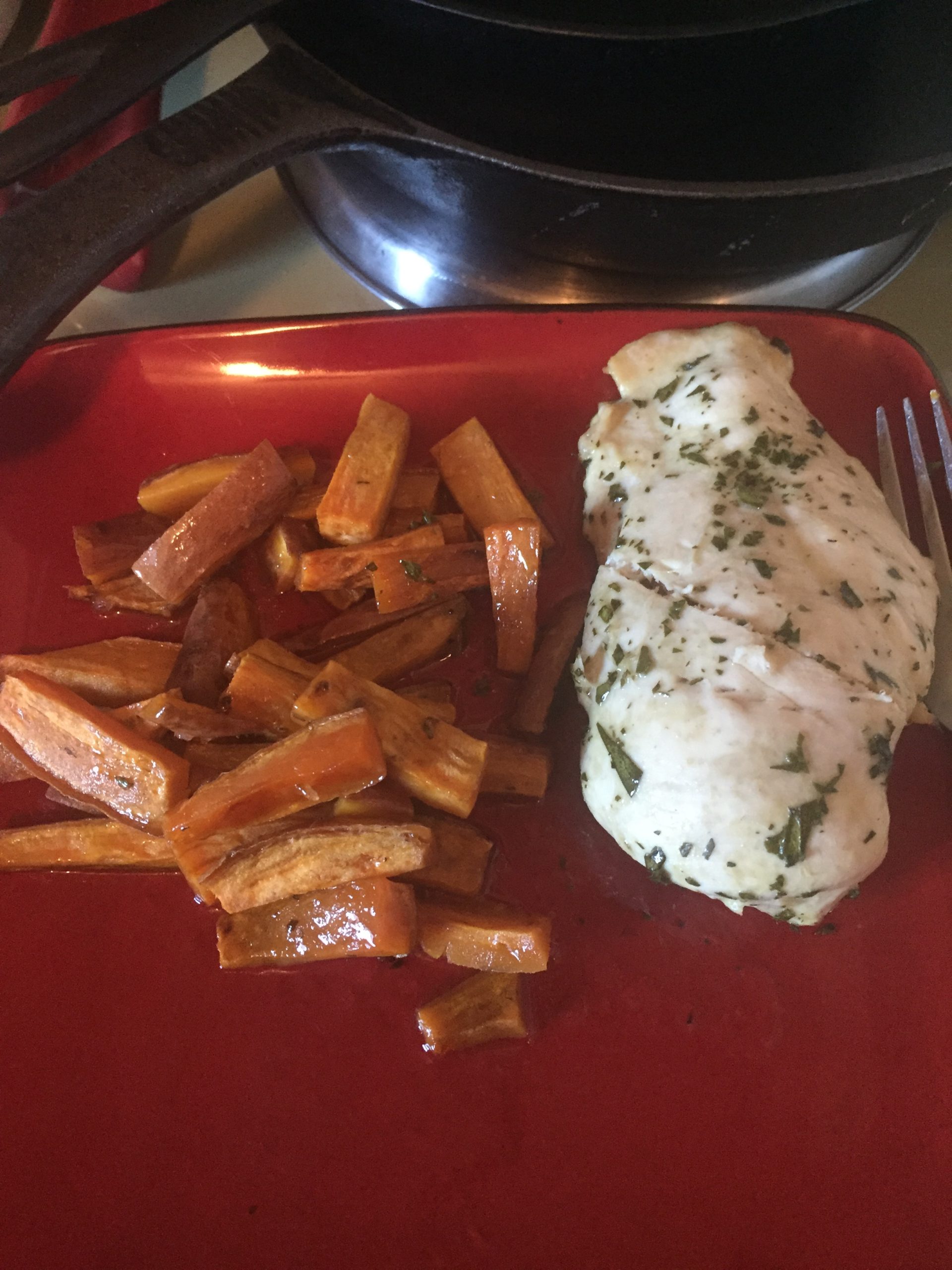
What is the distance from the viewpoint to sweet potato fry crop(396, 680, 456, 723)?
1.42m

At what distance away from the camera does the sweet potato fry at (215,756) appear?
1379 millimetres

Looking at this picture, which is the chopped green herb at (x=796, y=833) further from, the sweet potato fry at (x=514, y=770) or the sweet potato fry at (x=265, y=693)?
the sweet potato fry at (x=265, y=693)

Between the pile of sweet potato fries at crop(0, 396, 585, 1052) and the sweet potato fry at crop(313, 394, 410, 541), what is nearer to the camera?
the pile of sweet potato fries at crop(0, 396, 585, 1052)

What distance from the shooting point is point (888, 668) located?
127 cm

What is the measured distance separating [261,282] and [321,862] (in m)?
1.38

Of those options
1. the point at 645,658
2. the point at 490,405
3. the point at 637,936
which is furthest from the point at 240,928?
the point at 490,405

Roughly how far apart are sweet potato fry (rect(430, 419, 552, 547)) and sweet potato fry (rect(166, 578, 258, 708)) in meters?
0.43

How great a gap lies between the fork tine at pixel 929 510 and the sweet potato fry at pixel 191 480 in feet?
3.62

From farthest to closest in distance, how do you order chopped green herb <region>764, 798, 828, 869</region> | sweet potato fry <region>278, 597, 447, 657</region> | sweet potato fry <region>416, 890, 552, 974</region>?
sweet potato fry <region>278, 597, 447, 657</region>, sweet potato fry <region>416, 890, 552, 974</region>, chopped green herb <region>764, 798, 828, 869</region>

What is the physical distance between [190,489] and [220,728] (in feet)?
1.49

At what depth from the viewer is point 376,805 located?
1325 millimetres

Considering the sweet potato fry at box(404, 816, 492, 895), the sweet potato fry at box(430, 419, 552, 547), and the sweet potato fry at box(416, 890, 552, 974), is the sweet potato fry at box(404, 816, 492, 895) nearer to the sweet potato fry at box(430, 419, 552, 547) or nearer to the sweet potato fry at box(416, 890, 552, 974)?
the sweet potato fry at box(416, 890, 552, 974)

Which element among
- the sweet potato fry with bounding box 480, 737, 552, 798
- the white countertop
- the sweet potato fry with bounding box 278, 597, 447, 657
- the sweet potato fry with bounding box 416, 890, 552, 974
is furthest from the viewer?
the white countertop

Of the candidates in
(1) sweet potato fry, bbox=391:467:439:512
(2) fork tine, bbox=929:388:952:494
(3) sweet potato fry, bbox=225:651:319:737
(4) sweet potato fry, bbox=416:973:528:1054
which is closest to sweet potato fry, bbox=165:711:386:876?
(3) sweet potato fry, bbox=225:651:319:737
